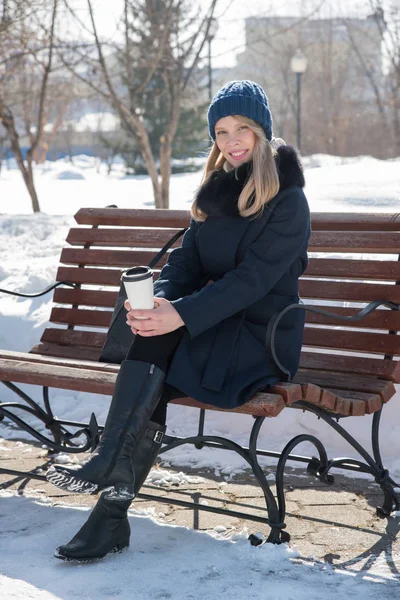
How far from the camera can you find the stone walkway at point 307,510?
3.24 m

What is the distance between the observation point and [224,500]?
382 cm

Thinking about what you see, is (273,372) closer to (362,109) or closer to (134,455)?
(134,455)

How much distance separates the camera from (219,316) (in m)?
3.19

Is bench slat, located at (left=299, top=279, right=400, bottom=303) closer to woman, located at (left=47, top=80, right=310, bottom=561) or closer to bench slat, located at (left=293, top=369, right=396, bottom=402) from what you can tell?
bench slat, located at (left=293, top=369, right=396, bottom=402)

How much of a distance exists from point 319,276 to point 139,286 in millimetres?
1400

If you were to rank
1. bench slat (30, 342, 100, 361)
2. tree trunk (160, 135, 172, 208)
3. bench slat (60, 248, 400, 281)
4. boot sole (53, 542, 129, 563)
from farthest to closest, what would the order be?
1. tree trunk (160, 135, 172, 208)
2. bench slat (30, 342, 100, 361)
3. bench slat (60, 248, 400, 281)
4. boot sole (53, 542, 129, 563)

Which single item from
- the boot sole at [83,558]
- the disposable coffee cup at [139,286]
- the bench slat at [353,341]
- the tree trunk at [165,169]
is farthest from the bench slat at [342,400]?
the tree trunk at [165,169]

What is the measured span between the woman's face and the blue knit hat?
35mm

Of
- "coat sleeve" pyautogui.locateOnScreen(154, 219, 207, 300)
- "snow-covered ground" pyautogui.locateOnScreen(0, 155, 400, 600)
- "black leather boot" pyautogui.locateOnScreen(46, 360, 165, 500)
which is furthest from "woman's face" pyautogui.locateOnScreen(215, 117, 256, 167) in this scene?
"snow-covered ground" pyautogui.locateOnScreen(0, 155, 400, 600)

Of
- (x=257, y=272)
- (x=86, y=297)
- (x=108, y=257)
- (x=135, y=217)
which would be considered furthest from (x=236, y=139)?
(x=86, y=297)

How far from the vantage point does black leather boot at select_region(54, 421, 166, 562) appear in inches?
119

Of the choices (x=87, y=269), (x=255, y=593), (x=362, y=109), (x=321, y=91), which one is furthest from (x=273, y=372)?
(x=321, y=91)

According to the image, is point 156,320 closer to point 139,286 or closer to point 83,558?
point 139,286

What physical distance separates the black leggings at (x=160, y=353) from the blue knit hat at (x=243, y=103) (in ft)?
2.83
